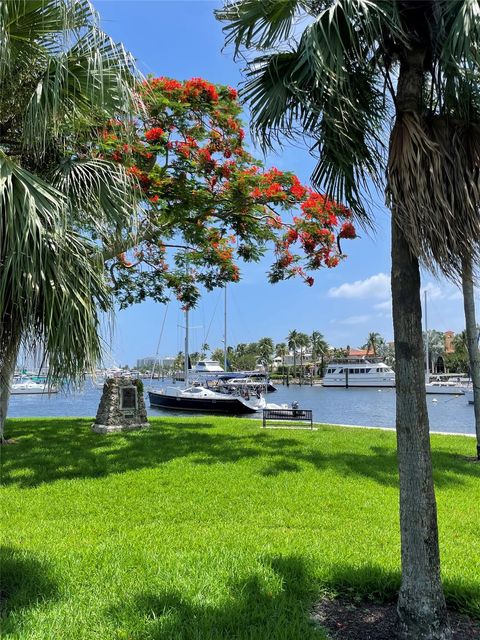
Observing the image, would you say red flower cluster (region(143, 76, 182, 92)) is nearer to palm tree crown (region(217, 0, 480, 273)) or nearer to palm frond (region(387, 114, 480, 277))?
palm tree crown (region(217, 0, 480, 273))

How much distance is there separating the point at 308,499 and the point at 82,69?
5126 millimetres

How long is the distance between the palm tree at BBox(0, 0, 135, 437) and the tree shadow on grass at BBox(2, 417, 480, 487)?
4781 millimetres

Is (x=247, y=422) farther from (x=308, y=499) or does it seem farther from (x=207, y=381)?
(x=207, y=381)

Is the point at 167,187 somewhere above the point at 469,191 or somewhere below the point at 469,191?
above

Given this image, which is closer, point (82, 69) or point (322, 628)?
point (322, 628)

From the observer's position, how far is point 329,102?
2719mm

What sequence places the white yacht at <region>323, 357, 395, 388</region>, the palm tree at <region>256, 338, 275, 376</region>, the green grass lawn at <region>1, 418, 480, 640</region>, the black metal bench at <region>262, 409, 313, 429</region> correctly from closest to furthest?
the green grass lawn at <region>1, 418, 480, 640</region> < the black metal bench at <region>262, 409, 313, 429</region> < the white yacht at <region>323, 357, 395, 388</region> < the palm tree at <region>256, 338, 275, 376</region>

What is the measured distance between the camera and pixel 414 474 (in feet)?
8.97

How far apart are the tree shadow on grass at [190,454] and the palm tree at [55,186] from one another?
4781mm

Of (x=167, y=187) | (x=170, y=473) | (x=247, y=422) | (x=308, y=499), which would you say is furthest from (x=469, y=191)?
(x=247, y=422)

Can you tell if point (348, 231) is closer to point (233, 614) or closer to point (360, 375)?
point (233, 614)

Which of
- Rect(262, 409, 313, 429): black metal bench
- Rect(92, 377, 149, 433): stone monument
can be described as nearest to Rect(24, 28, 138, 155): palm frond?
Rect(92, 377, 149, 433): stone monument

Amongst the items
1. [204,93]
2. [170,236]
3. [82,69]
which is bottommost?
[82,69]

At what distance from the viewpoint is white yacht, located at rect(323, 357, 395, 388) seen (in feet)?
228
